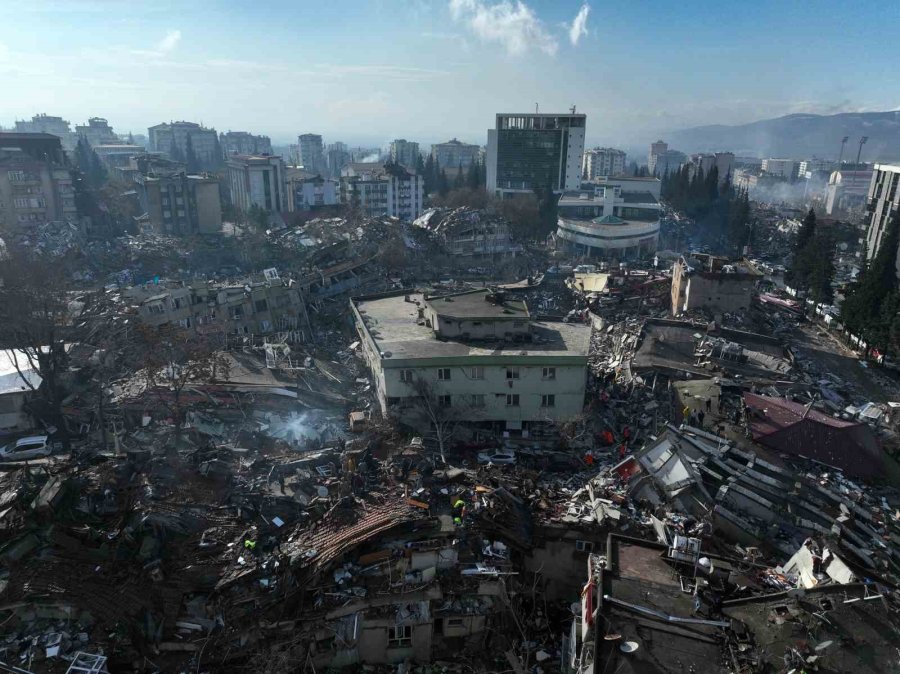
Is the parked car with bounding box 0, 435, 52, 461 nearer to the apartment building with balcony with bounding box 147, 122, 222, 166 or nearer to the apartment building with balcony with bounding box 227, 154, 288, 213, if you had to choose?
the apartment building with balcony with bounding box 227, 154, 288, 213

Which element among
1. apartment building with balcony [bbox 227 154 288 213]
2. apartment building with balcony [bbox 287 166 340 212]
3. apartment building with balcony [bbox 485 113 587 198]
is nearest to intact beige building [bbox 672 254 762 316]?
apartment building with balcony [bbox 287 166 340 212]

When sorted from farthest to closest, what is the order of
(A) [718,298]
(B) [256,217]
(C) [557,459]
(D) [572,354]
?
(B) [256,217]
(A) [718,298]
(D) [572,354]
(C) [557,459]

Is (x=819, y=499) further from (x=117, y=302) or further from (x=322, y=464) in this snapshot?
(x=117, y=302)

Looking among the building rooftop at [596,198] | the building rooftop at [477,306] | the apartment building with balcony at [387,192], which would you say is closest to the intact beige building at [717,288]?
the building rooftop at [477,306]

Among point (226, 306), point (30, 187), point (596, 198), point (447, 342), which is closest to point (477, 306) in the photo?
point (447, 342)

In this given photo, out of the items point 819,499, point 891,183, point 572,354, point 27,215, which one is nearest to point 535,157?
point 891,183

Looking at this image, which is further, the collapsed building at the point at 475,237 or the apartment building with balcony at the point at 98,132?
the apartment building with balcony at the point at 98,132

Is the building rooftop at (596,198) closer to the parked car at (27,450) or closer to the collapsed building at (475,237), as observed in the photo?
the collapsed building at (475,237)
